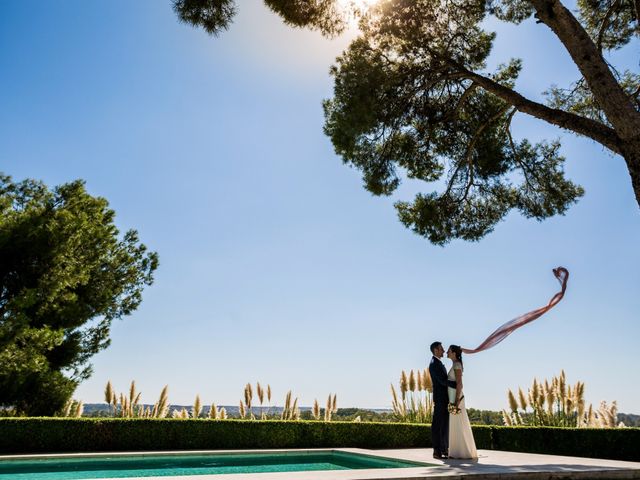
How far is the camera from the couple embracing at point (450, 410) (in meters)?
6.91

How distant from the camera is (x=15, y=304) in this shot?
40.8 feet

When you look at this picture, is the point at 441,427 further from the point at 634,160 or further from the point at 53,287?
Answer: the point at 53,287

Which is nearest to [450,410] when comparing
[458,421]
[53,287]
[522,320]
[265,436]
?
[458,421]

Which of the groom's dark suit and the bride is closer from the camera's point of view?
the bride

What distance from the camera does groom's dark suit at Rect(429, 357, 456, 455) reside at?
7.06 meters

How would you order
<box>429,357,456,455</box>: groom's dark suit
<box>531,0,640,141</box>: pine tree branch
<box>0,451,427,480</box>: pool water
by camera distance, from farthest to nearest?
<box>0,451,427,480</box>: pool water, <box>429,357,456,455</box>: groom's dark suit, <box>531,0,640,141</box>: pine tree branch

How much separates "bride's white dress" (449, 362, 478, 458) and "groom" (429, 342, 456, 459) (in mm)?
120

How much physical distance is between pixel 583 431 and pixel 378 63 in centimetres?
797

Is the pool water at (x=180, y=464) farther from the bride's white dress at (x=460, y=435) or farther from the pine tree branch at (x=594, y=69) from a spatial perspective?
the pine tree branch at (x=594, y=69)

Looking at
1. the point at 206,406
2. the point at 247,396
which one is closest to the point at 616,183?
the point at 247,396

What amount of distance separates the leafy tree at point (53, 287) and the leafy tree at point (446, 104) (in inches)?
309

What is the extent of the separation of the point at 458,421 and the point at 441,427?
1.08 ft

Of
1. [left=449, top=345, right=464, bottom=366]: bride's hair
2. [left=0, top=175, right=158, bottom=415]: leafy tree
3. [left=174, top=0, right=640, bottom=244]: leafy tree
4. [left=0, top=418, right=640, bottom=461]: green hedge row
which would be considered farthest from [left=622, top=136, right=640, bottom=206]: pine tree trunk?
[left=0, top=175, right=158, bottom=415]: leafy tree

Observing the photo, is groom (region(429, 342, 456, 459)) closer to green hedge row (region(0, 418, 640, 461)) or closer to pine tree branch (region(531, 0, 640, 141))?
pine tree branch (region(531, 0, 640, 141))
